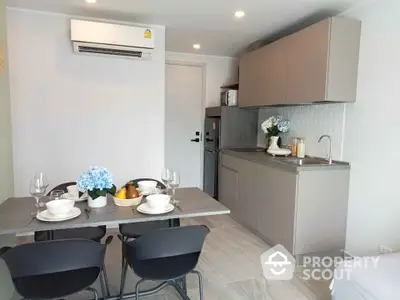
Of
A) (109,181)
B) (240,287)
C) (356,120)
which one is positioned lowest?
(240,287)

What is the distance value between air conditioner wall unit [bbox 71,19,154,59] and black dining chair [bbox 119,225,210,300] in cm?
226

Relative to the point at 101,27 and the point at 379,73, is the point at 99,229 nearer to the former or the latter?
the point at 101,27

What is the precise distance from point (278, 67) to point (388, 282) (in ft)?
8.14

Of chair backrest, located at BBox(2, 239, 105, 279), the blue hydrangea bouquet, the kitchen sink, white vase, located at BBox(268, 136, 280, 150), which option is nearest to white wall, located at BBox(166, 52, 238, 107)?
white vase, located at BBox(268, 136, 280, 150)

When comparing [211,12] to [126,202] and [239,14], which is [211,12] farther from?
[126,202]

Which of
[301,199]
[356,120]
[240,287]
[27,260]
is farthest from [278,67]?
[27,260]

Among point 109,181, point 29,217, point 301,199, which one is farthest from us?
point 301,199

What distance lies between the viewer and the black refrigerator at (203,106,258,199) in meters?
4.64

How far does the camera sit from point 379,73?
2660mm

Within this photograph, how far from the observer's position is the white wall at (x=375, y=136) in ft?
8.29

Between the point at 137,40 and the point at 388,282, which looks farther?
the point at 137,40

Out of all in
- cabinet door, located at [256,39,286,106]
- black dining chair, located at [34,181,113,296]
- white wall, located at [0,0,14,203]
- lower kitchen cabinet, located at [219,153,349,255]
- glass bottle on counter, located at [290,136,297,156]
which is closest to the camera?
white wall, located at [0,0,14,203]

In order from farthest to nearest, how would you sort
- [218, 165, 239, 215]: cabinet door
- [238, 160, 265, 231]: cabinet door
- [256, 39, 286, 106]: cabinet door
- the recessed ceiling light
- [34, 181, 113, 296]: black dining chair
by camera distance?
1. [218, 165, 239, 215]: cabinet door
2. [238, 160, 265, 231]: cabinet door
3. [256, 39, 286, 106]: cabinet door
4. the recessed ceiling light
5. [34, 181, 113, 296]: black dining chair

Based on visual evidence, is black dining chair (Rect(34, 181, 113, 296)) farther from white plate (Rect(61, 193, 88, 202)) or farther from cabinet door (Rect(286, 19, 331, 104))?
cabinet door (Rect(286, 19, 331, 104))
